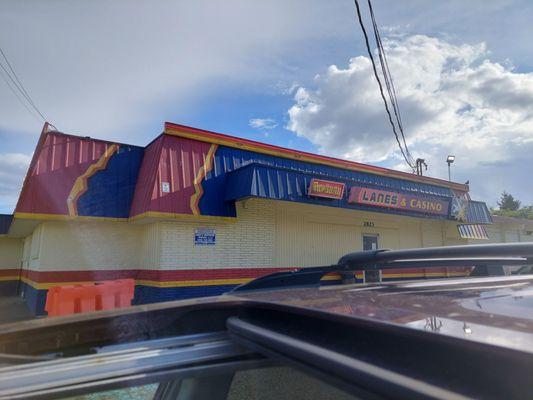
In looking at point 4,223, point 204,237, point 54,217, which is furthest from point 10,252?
point 204,237

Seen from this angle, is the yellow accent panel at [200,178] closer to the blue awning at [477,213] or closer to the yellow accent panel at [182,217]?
the yellow accent panel at [182,217]

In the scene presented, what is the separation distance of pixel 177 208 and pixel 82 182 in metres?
2.73

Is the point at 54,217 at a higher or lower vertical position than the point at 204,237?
higher

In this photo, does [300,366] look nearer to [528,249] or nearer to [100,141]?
[528,249]

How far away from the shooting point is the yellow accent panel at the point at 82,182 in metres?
9.91

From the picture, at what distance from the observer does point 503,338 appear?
0.82 m

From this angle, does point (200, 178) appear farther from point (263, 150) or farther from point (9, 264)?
point (9, 264)

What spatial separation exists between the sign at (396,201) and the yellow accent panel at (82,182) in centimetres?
768

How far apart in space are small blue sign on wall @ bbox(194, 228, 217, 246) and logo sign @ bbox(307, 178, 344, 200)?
10.3 ft

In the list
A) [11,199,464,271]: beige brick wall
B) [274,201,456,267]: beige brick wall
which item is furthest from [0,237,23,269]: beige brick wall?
[274,201,456,267]: beige brick wall

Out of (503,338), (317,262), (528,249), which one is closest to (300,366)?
(503,338)

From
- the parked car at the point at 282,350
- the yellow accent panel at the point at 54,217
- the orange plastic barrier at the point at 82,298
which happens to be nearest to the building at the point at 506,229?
the orange plastic barrier at the point at 82,298

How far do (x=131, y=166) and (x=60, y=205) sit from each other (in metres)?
2.35

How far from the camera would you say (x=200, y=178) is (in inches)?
420
